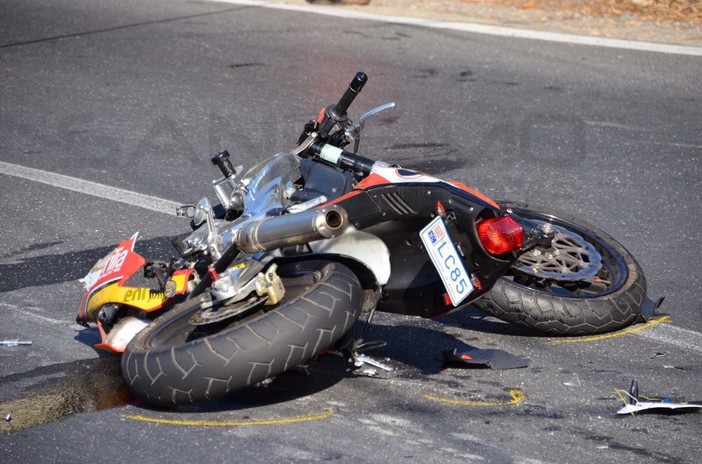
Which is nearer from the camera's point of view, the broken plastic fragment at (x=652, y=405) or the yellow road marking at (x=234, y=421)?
the yellow road marking at (x=234, y=421)

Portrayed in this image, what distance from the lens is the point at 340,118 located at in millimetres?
5316

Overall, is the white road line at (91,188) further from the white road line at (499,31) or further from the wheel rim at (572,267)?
the white road line at (499,31)

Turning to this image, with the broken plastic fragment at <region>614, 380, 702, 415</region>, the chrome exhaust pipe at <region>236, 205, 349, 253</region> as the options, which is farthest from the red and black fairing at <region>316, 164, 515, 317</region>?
the broken plastic fragment at <region>614, 380, 702, 415</region>

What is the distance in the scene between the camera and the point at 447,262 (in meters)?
4.48

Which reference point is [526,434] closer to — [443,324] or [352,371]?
[352,371]

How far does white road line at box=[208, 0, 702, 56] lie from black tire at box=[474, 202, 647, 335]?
20.4 ft

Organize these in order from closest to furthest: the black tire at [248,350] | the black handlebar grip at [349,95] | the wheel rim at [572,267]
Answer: the black tire at [248,350] < the black handlebar grip at [349,95] < the wheel rim at [572,267]

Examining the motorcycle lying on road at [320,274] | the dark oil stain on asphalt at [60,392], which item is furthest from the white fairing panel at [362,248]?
the dark oil stain on asphalt at [60,392]

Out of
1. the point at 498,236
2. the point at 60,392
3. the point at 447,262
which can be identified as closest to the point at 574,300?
the point at 498,236

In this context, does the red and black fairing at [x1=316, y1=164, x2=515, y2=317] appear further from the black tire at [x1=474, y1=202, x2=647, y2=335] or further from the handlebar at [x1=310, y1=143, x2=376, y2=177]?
the black tire at [x1=474, y1=202, x2=647, y2=335]

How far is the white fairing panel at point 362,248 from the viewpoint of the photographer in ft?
15.4

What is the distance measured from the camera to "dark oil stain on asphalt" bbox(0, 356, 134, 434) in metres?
4.48

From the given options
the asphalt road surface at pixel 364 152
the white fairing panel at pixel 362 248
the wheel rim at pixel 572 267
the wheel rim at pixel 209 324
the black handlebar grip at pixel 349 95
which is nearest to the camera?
the asphalt road surface at pixel 364 152

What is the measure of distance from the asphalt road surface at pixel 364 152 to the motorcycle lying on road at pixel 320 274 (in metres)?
0.21
